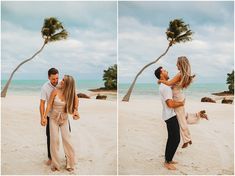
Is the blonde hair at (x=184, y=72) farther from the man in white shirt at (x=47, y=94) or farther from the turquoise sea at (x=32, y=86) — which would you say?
the man in white shirt at (x=47, y=94)

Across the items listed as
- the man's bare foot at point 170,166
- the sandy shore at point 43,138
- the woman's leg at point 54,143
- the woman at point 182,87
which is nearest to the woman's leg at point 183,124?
the woman at point 182,87

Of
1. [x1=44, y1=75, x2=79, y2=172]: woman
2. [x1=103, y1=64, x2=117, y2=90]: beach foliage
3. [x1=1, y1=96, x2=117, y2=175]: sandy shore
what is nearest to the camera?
[x1=44, y1=75, x2=79, y2=172]: woman

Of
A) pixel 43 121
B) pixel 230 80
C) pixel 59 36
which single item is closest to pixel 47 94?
pixel 43 121

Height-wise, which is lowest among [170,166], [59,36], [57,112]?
[170,166]

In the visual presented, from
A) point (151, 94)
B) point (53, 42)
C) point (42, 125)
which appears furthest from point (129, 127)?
point (53, 42)

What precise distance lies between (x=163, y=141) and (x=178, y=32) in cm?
95

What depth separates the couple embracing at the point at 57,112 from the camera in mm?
3709

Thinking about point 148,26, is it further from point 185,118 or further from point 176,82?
point 185,118

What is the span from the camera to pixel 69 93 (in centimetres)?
372

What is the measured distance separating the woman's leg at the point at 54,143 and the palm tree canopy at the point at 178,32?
1.24 m

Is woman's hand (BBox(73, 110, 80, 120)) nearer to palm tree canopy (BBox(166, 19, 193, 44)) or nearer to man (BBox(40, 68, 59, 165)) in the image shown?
man (BBox(40, 68, 59, 165))

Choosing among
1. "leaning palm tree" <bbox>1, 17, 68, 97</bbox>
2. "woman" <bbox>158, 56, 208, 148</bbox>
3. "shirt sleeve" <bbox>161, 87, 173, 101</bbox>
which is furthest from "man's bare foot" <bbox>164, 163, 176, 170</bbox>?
"leaning palm tree" <bbox>1, 17, 68, 97</bbox>

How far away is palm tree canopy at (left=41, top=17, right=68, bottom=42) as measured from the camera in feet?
12.8

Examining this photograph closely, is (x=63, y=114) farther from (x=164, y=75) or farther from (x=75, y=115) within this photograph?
(x=164, y=75)
